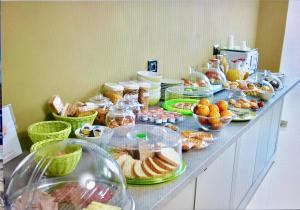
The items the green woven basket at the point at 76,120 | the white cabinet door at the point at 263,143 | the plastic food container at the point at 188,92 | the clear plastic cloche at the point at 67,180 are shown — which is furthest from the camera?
the white cabinet door at the point at 263,143

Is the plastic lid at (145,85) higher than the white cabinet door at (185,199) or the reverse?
higher

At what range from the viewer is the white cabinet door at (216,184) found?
1.38 m

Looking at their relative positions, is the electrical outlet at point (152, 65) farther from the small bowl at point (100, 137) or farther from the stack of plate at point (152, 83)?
the small bowl at point (100, 137)

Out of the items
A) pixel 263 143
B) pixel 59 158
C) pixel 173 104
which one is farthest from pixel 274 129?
pixel 59 158

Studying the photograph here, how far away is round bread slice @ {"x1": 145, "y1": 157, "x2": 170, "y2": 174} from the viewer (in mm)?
1098

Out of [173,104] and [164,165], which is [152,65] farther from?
[164,165]

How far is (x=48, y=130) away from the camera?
1.32 m

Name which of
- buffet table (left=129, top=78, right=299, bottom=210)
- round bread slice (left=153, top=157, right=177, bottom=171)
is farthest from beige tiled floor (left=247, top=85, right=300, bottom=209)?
round bread slice (left=153, top=157, right=177, bottom=171)

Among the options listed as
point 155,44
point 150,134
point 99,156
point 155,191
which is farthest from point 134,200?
point 155,44

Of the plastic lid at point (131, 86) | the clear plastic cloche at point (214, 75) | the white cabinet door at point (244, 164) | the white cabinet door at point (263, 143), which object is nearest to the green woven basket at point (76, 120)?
the plastic lid at point (131, 86)

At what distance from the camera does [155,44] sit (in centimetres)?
199

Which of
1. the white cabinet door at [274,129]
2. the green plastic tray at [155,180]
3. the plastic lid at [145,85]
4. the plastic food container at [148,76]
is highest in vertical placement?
the plastic food container at [148,76]

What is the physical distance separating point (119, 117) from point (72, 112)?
0.20 metres

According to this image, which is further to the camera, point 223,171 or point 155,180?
point 223,171
